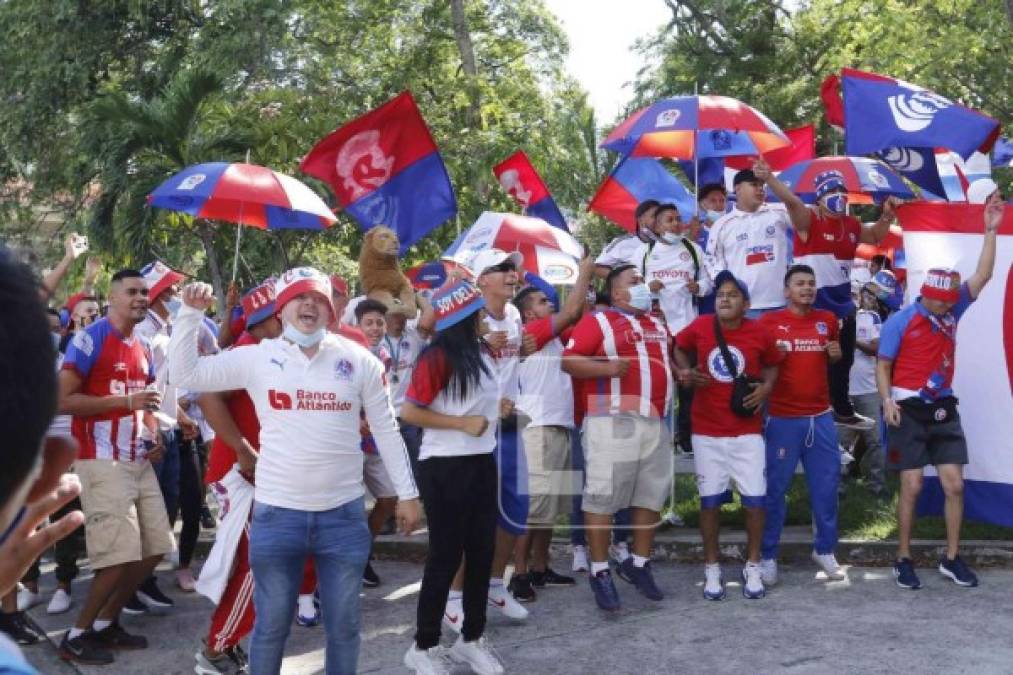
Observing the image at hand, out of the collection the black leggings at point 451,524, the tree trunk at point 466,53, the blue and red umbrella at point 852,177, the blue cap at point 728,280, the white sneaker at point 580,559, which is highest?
the tree trunk at point 466,53

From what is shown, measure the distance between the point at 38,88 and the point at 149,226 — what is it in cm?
713

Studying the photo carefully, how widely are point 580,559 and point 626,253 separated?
2699 millimetres

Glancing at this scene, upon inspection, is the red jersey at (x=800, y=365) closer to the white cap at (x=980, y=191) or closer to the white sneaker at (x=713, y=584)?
the white sneaker at (x=713, y=584)

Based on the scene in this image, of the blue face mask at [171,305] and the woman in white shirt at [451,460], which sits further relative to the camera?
the blue face mask at [171,305]

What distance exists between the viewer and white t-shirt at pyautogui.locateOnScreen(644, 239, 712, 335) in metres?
9.18

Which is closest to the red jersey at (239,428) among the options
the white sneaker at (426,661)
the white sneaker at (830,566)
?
the white sneaker at (426,661)

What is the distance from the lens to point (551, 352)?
299 inches

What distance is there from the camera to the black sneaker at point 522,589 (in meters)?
7.17

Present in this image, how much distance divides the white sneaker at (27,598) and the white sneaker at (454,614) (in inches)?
112

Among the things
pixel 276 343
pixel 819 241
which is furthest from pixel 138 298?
pixel 819 241

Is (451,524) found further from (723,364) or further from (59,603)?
(59,603)

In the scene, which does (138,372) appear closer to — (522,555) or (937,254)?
(522,555)

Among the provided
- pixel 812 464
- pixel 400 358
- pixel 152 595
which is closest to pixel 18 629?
pixel 152 595

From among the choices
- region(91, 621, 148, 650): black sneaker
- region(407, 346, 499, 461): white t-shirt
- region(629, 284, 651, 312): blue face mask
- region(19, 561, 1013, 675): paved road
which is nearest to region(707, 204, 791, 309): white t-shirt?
region(629, 284, 651, 312): blue face mask
